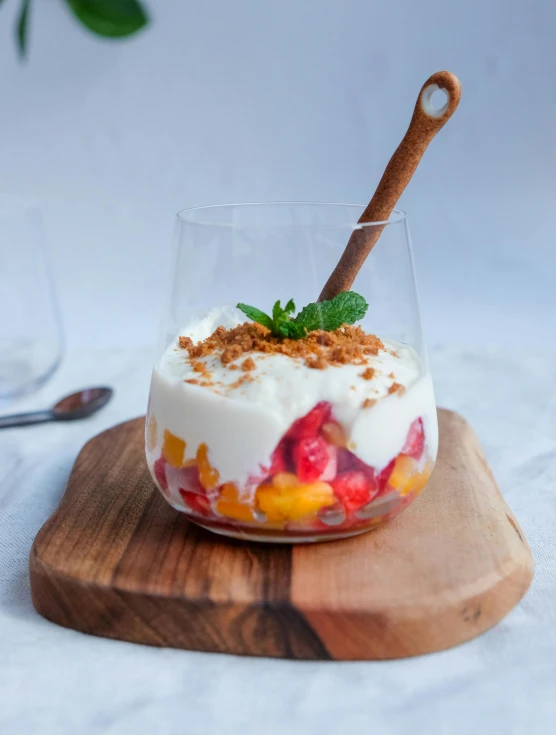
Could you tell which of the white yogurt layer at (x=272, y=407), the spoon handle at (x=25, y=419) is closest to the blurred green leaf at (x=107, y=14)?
the white yogurt layer at (x=272, y=407)

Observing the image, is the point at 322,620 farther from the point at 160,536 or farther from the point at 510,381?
the point at 510,381

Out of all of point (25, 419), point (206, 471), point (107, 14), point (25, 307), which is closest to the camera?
point (107, 14)

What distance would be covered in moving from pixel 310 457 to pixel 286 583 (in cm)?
16

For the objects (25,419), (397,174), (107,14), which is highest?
(107,14)

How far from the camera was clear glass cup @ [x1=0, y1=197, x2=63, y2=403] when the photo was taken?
1.95m

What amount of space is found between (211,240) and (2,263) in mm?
1008

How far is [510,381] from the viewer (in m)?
2.05

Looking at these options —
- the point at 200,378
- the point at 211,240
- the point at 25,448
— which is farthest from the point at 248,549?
the point at 25,448

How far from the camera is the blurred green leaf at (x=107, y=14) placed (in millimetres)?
416

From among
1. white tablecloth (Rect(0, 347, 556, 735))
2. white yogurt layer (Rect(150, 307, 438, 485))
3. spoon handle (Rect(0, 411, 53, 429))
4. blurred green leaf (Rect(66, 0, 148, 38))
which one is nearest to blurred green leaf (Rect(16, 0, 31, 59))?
blurred green leaf (Rect(66, 0, 148, 38))

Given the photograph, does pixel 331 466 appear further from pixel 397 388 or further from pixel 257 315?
pixel 257 315

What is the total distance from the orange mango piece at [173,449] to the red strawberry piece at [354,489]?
0.21 meters

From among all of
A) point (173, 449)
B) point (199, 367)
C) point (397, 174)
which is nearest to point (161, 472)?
point (173, 449)

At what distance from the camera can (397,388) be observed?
1.06 meters
